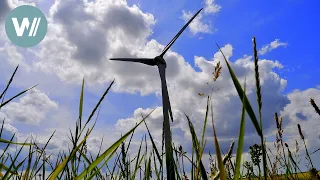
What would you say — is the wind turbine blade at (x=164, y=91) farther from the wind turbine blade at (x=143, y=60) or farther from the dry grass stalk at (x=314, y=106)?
the dry grass stalk at (x=314, y=106)

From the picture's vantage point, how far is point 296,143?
216 inches

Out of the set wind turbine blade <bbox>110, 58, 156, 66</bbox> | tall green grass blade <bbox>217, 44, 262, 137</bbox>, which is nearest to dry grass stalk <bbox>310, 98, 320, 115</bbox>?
tall green grass blade <bbox>217, 44, 262, 137</bbox>

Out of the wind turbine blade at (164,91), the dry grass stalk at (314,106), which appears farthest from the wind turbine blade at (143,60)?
the dry grass stalk at (314,106)

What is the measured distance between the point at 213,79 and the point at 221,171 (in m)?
1.23

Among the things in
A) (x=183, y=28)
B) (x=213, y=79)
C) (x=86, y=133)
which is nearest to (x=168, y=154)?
(x=213, y=79)

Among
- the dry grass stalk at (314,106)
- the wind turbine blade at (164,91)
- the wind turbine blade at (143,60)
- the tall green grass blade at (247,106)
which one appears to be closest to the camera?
the tall green grass blade at (247,106)

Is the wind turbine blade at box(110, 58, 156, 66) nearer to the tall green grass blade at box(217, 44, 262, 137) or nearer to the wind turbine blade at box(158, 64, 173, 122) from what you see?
the wind turbine blade at box(158, 64, 173, 122)

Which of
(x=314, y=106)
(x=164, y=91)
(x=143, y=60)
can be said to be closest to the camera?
(x=314, y=106)

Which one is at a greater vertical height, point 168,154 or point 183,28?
point 183,28

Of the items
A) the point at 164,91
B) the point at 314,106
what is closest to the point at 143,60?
the point at 164,91

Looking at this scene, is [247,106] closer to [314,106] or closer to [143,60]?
[314,106]

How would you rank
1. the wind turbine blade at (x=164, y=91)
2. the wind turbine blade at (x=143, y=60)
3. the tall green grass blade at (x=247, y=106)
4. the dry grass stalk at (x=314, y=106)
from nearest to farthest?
the tall green grass blade at (x=247, y=106)
the dry grass stalk at (x=314, y=106)
the wind turbine blade at (x=164, y=91)
the wind turbine blade at (x=143, y=60)

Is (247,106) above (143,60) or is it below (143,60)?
below

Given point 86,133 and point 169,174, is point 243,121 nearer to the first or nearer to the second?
point 169,174
